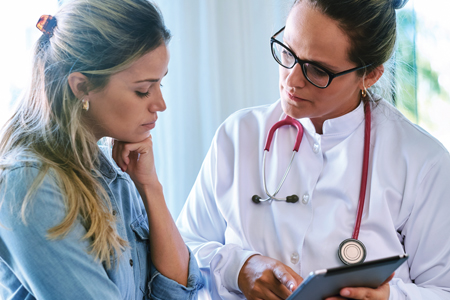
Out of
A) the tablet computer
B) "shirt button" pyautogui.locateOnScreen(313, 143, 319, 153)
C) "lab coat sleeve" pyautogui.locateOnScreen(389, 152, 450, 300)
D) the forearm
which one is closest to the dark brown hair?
"shirt button" pyautogui.locateOnScreen(313, 143, 319, 153)

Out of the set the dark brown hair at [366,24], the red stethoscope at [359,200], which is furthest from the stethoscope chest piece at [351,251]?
the dark brown hair at [366,24]

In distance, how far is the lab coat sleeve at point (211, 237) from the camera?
1.46 meters

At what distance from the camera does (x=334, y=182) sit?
1.44 meters

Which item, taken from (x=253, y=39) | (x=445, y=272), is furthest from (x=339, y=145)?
(x=253, y=39)

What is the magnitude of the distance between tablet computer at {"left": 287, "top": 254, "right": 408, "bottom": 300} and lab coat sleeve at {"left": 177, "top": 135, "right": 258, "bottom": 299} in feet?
1.16

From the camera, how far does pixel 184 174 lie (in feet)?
7.75

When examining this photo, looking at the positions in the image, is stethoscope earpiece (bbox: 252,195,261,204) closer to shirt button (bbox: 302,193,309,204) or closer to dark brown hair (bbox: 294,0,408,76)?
shirt button (bbox: 302,193,309,204)

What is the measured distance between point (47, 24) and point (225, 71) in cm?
135

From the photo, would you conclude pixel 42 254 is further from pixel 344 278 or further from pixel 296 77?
pixel 296 77

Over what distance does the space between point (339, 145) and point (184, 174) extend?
1.06 m

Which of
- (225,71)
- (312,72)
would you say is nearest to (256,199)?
(312,72)

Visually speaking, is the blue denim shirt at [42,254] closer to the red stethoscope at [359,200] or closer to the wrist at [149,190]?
the wrist at [149,190]

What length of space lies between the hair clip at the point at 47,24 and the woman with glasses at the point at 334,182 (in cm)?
66

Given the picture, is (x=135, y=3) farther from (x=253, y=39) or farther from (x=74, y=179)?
(x=253, y=39)
